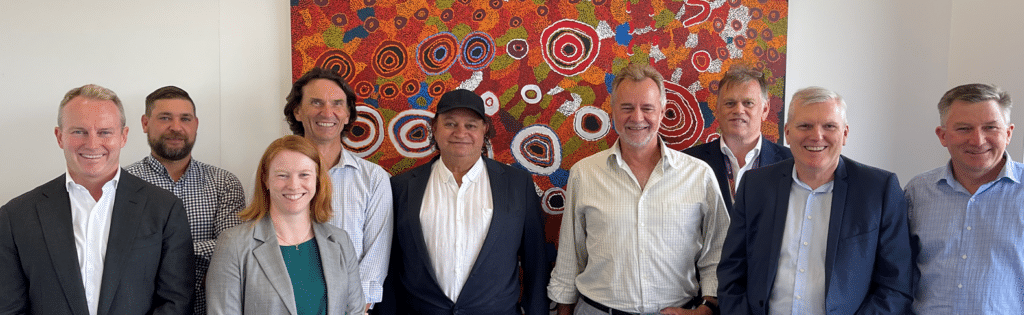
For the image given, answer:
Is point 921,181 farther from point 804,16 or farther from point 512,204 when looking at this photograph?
point 512,204

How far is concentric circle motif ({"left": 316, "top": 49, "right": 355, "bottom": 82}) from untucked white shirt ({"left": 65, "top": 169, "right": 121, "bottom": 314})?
1318 mm

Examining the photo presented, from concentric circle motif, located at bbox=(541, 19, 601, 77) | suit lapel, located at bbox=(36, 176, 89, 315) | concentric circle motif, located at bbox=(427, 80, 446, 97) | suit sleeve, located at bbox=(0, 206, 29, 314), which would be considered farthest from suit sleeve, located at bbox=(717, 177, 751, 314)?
suit sleeve, located at bbox=(0, 206, 29, 314)

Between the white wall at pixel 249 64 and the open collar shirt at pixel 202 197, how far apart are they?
468 mm

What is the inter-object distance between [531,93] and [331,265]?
5.23ft

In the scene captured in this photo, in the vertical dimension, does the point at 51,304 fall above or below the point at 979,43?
below

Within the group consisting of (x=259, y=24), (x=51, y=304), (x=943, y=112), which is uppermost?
(x=259, y=24)

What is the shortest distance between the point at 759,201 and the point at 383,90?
2060 mm

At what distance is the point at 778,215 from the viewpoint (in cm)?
222

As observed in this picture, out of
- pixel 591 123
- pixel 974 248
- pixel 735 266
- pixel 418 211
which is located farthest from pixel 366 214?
pixel 974 248

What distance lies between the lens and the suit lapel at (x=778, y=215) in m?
2.19

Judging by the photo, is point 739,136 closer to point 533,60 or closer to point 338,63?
point 533,60

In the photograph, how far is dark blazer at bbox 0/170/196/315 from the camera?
210 centimetres

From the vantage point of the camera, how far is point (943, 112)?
228cm

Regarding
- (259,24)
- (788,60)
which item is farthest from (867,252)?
(259,24)
